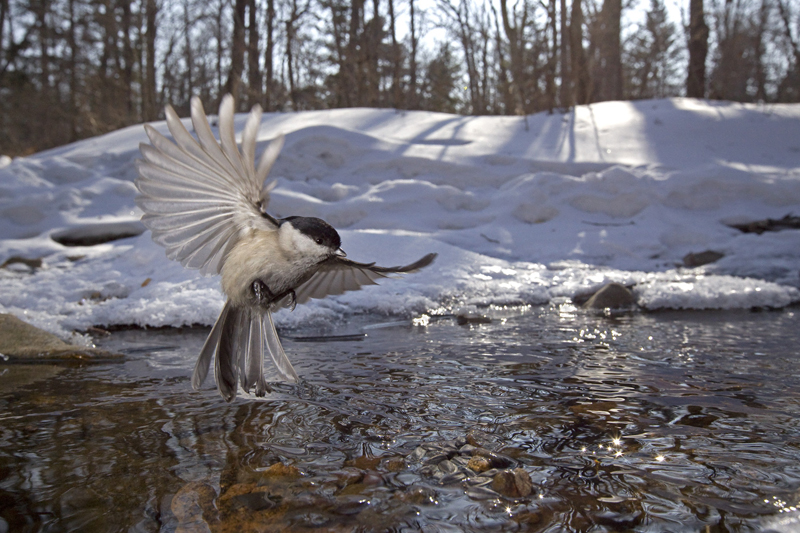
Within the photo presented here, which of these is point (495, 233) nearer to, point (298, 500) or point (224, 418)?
point (224, 418)

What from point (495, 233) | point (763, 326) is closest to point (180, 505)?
point (763, 326)

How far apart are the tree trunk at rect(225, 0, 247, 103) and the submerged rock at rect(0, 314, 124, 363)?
8629mm

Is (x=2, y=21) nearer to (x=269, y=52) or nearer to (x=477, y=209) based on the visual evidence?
(x=269, y=52)

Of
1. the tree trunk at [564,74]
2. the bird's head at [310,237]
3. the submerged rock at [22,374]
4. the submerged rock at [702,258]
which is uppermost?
the tree trunk at [564,74]

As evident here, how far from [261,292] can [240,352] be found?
1.08ft

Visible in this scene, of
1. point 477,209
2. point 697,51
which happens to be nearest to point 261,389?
point 477,209

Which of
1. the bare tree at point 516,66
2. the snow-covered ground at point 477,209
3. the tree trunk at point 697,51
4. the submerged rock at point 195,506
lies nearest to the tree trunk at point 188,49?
the snow-covered ground at point 477,209

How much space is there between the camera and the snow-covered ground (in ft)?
15.4

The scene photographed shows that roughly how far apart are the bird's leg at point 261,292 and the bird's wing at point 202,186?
0.23 meters

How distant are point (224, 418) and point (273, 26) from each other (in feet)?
42.9

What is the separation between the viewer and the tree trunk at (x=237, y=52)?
11.2 meters

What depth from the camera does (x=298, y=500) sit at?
156cm

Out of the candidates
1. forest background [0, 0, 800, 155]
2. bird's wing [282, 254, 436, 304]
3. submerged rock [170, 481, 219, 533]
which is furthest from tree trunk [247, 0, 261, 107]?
submerged rock [170, 481, 219, 533]

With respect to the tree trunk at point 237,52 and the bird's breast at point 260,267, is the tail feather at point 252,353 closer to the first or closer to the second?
the bird's breast at point 260,267
